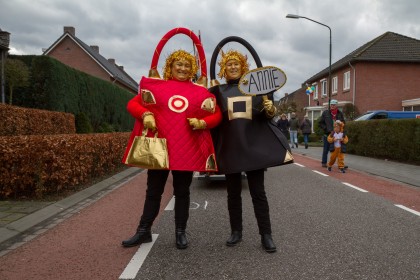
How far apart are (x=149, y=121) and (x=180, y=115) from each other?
12.2 inches

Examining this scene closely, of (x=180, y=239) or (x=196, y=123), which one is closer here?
(x=196, y=123)

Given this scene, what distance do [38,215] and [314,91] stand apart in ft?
131

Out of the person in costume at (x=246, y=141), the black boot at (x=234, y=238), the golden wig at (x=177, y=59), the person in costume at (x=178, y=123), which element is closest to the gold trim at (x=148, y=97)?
the person in costume at (x=178, y=123)

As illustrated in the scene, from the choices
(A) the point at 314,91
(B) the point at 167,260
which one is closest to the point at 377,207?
(B) the point at 167,260

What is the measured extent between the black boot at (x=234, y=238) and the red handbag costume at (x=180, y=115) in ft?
2.37

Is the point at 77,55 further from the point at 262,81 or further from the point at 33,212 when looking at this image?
the point at 262,81

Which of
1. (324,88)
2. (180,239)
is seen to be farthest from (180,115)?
(324,88)

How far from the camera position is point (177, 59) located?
11.8 feet

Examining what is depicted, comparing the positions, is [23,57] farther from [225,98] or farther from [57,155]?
[225,98]

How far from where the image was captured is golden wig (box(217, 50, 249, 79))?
368 centimetres

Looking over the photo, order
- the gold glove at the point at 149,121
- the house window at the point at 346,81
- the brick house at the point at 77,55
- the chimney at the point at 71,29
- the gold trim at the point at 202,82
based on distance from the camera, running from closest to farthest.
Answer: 1. the gold glove at the point at 149,121
2. the gold trim at the point at 202,82
3. the house window at the point at 346,81
4. the brick house at the point at 77,55
5. the chimney at the point at 71,29

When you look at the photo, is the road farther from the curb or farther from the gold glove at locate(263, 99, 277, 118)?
the gold glove at locate(263, 99, 277, 118)

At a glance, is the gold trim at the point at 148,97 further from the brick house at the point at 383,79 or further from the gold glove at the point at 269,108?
the brick house at the point at 383,79

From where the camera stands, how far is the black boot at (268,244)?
3.47m
